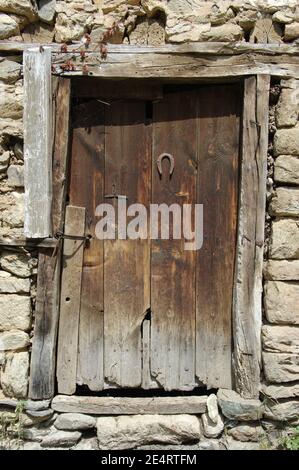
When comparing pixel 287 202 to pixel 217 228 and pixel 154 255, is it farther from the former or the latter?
pixel 154 255

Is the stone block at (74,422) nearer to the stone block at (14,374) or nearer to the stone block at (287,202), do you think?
the stone block at (14,374)

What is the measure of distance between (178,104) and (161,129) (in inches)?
7.4

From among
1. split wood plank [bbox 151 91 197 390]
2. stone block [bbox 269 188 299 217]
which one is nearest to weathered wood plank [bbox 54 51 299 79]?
split wood plank [bbox 151 91 197 390]

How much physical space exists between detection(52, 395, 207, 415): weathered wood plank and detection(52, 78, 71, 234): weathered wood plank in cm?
110

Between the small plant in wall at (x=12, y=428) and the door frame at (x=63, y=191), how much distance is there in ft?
0.46

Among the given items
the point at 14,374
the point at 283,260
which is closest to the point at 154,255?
the point at 283,260

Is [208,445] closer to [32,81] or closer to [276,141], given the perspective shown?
[276,141]

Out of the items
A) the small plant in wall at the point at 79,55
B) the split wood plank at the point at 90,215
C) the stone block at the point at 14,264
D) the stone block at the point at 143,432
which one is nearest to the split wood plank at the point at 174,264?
the stone block at the point at 143,432

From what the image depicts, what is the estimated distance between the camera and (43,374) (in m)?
2.86

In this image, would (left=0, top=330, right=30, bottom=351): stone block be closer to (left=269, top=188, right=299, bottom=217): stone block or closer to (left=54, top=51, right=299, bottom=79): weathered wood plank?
(left=54, top=51, right=299, bottom=79): weathered wood plank

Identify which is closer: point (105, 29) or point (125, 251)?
point (105, 29)

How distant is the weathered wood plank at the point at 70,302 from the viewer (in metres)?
2.90

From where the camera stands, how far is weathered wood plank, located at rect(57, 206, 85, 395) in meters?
2.90

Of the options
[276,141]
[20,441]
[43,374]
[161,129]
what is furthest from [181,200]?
[20,441]
